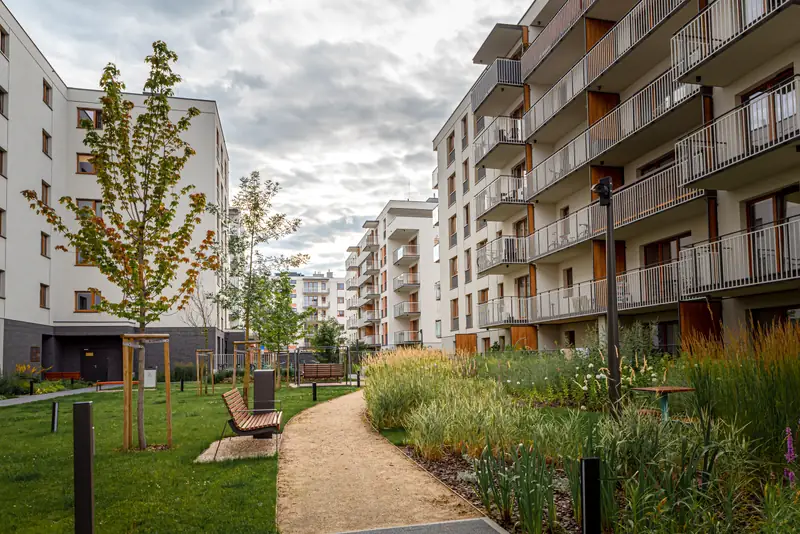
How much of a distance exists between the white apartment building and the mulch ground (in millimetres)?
24492

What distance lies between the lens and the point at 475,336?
33.4 m

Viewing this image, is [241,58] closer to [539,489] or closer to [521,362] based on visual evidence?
[521,362]

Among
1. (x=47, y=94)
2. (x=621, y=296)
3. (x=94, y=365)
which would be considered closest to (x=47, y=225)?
(x=47, y=94)

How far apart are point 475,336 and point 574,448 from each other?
2678 centimetres

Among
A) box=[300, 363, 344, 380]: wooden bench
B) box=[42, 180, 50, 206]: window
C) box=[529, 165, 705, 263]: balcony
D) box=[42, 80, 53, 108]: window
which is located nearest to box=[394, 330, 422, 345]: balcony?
box=[300, 363, 344, 380]: wooden bench

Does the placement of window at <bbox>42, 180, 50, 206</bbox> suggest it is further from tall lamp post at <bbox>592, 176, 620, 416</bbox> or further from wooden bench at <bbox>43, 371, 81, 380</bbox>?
tall lamp post at <bbox>592, 176, 620, 416</bbox>

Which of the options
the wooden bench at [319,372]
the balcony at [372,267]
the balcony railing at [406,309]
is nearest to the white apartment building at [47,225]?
the wooden bench at [319,372]

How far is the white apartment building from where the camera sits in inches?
1102

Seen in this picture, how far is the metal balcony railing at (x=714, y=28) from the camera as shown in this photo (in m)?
13.9

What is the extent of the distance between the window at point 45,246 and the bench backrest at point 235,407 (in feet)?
86.7

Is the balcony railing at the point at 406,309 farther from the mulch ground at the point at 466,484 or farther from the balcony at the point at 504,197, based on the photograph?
the mulch ground at the point at 466,484

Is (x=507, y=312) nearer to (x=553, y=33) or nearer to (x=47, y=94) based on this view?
(x=553, y=33)

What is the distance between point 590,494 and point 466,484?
398 centimetres

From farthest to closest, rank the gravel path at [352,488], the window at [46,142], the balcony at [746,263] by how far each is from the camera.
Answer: the window at [46,142] < the balcony at [746,263] < the gravel path at [352,488]
